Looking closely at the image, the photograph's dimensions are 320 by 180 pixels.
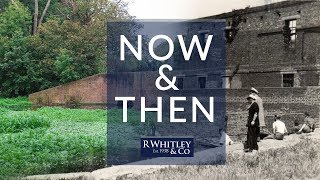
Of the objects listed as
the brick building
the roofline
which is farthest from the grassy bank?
the roofline

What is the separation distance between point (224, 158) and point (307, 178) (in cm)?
218

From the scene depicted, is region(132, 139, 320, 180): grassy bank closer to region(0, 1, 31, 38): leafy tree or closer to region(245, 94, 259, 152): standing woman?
region(245, 94, 259, 152): standing woman

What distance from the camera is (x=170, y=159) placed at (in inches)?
389

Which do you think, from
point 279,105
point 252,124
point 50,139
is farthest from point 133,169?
point 279,105

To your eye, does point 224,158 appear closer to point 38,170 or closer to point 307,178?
point 307,178

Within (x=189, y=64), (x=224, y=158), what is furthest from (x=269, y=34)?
(x=224, y=158)

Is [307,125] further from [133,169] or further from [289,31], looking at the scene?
[133,169]

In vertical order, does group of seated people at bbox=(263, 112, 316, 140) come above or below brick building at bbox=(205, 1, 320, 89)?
below

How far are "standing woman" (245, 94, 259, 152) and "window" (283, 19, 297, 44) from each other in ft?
27.0

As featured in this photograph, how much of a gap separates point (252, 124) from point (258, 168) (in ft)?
6.30

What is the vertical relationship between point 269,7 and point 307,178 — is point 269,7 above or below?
above

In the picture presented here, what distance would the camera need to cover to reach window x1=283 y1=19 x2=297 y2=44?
18344mm

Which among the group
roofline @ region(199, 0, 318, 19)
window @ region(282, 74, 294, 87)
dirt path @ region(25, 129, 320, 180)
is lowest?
dirt path @ region(25, 129, 320, 180)

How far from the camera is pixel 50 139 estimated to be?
40.5ft
